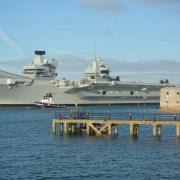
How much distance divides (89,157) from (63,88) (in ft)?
357

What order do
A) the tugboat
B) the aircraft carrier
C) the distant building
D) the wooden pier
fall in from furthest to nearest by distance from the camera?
1. the aircraft carrier
2. the tugboat
3. the distant building
4. the wooden pier

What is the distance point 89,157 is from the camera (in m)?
46.9

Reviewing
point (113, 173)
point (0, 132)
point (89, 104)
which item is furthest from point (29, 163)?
point (89, 104)

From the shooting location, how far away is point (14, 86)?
481 ft

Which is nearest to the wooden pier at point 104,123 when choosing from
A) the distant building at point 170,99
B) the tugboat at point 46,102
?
the distant building at point 170,99

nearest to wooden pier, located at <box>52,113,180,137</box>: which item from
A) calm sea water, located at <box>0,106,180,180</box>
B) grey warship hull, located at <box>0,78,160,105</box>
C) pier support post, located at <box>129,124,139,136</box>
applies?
pier support post, located at <box>129,124,139,136</box>

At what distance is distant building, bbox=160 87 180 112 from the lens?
129m

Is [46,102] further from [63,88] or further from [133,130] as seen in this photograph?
[133,130]

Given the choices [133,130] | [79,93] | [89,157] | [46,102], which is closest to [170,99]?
[46,102]

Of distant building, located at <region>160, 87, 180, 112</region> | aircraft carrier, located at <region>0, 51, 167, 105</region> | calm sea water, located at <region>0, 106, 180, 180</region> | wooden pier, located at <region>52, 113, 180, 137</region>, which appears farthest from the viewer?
aircraft carrier, located at <region>0, 51, 167, 105</region>

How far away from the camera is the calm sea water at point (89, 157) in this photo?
4000 cm

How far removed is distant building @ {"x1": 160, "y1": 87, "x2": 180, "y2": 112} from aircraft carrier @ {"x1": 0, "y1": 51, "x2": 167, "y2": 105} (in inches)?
1119

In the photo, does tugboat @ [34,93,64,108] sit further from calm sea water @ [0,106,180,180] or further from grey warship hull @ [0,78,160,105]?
calm sea water @ [0,106,180,180]

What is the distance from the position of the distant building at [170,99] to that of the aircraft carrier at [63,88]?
28.4 metres
